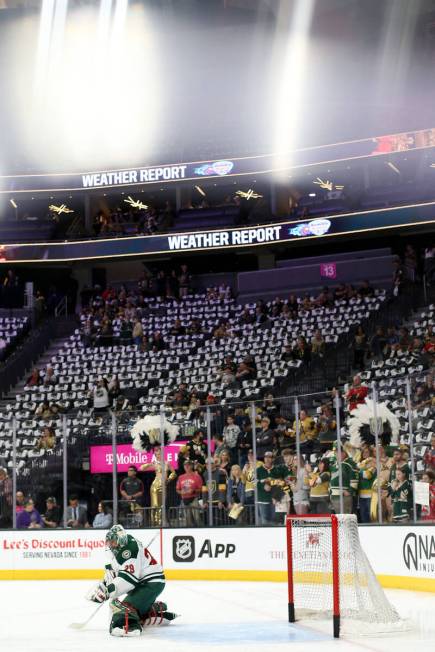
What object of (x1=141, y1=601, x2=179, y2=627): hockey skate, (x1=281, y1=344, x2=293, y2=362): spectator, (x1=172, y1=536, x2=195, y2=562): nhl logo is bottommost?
(x1=141, y1=601, x2=179, y2=627): hockey skate

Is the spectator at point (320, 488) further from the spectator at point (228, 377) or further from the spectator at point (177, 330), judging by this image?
the spectator at point (177, 330)

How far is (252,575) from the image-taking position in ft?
53.8

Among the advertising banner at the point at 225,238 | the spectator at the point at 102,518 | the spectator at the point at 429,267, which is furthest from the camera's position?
the advertising banner at the point at 225,238

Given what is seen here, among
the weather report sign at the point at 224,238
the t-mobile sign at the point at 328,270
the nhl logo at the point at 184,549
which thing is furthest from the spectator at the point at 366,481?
the t-mobile sign at the point at 328,270

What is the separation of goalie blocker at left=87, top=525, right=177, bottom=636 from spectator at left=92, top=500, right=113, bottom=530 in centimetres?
778

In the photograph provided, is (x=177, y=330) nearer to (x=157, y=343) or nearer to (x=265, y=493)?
(x=157, y=343)

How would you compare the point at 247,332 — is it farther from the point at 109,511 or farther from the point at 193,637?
the point at 193,637

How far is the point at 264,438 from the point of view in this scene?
17.1m

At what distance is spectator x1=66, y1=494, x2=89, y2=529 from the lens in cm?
1845

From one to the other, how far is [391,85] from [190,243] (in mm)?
7524

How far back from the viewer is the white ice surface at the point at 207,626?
917cm

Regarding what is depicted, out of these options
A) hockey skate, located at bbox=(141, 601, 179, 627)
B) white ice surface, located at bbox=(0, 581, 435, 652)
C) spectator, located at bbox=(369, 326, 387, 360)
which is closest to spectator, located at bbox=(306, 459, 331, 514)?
white ice surface, located at bbox=(0, 581, 435, 652)

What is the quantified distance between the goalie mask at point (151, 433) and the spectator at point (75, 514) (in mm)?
1367

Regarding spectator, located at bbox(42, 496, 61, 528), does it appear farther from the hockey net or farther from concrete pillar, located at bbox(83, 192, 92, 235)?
concrete pillar, located at bbox(83, 192, 92, 235)
